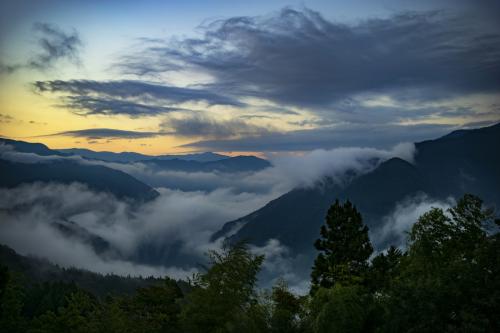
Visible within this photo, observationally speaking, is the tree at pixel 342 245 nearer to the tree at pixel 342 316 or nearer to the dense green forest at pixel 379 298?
the dense green forest at pixel 379 298

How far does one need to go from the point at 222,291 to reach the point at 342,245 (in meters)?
23.7

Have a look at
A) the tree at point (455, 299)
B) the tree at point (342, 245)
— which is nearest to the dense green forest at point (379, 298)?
the tree at point (455, 299)

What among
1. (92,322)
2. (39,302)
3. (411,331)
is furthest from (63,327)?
(39,302)

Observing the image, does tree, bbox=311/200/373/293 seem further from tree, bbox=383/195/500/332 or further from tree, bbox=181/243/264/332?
tree, bbox=383/195/500/332

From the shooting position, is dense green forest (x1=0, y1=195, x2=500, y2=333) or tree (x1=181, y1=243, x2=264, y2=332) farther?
tree (x1=181, y1=243, x2=264, y2=332)

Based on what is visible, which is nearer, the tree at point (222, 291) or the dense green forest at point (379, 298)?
the dense green forest at point (379, 298)

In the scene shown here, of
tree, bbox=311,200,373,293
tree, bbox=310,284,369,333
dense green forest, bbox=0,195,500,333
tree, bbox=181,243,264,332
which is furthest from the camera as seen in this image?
tree, bbox=311,200,373,293

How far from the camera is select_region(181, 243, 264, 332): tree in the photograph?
2734cm

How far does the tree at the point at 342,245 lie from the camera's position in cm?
4806

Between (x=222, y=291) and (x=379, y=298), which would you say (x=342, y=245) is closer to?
(x=379, y=298)

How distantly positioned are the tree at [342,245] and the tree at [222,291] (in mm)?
20528

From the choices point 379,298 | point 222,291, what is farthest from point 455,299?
point 222,291

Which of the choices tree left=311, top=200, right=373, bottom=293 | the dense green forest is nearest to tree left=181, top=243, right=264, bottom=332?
the dense green forest

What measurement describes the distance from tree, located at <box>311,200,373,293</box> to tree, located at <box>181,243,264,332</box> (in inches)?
808
